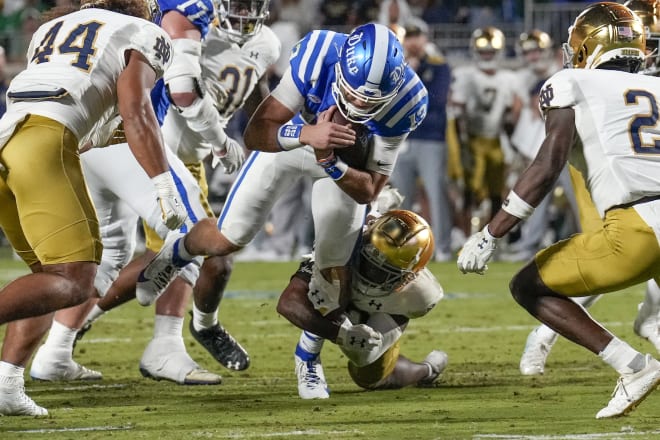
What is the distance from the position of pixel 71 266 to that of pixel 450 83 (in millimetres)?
7785

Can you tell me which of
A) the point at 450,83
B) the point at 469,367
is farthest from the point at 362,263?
the point at 450,83

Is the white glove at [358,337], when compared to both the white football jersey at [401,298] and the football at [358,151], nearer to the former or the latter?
the white football jersey at [401,298]

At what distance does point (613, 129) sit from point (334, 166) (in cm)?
106

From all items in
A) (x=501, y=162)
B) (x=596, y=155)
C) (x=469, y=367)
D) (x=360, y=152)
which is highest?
(x=596, y=155)

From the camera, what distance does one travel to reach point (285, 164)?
5.30 metres

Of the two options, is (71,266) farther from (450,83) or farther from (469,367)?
(450,83)

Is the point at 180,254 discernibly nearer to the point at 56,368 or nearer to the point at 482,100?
the point at 56,368

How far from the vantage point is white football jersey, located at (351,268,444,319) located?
5.16 m

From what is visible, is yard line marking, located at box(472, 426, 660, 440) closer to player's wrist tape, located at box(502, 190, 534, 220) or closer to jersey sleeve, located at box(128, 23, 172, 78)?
player's wrist tape, located at box(502, 190, 534, 220)

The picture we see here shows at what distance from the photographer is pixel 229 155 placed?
19.1ft

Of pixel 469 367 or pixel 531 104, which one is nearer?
pixel 469 367

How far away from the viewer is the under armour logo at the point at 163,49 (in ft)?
14.6

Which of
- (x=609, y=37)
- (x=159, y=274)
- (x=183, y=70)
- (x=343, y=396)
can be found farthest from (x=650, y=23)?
(x=159, y=274)

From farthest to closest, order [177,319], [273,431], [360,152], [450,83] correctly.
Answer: [450,83] → [177,319] → [360,152] → [273,431]
